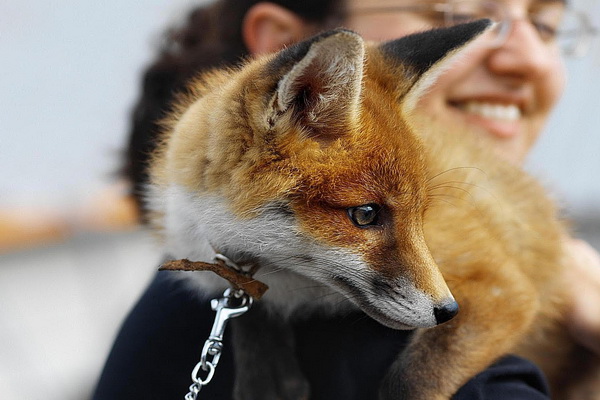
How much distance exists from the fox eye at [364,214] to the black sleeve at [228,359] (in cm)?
34

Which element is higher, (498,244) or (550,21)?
(550,21)

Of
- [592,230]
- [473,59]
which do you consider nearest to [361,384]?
[473,59]

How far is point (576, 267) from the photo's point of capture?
1879 mm

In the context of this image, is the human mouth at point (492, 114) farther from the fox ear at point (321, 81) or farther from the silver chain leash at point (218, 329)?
the silver chain leash at point (218, 329)

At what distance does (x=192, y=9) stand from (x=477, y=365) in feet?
5.99

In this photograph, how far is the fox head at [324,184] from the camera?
1.12m

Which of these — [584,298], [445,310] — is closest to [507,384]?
[445,310]

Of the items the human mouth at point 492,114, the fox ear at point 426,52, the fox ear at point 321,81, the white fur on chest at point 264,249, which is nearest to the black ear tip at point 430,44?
the fox ear at point 426,52

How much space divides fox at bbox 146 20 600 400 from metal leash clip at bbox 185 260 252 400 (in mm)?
99

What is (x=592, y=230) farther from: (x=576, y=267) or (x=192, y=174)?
(x=192, y=174)

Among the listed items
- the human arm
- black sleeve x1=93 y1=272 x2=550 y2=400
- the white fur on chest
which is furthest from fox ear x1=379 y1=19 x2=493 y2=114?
the human arm

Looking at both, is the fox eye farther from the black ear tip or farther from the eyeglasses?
the eyeglasses

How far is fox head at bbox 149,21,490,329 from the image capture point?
112 centimetres

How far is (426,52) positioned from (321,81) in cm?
38
